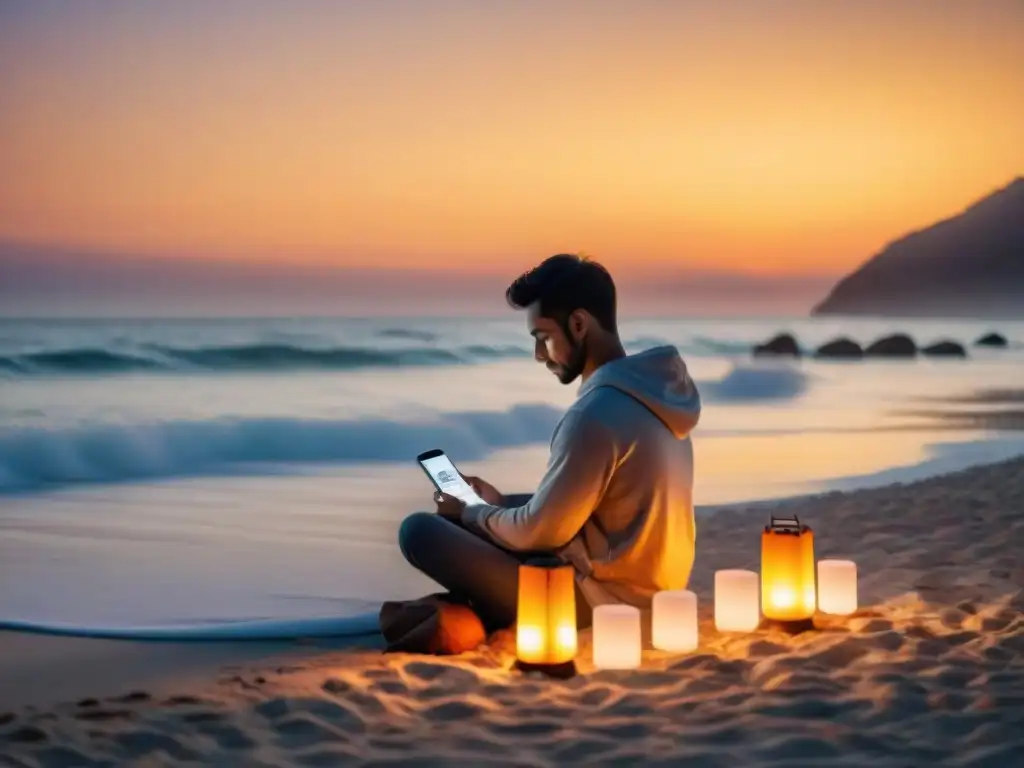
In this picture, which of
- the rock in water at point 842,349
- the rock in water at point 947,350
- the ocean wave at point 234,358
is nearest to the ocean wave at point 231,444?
the ocean wave at point 234,358

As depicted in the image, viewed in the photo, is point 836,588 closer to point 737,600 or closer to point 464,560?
point 737,600

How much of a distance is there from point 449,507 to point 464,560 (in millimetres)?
159

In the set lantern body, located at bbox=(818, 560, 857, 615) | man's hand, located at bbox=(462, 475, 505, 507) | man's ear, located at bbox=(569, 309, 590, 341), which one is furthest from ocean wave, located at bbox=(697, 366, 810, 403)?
man's ear, located at bbox=(569, 309, 590, 341)

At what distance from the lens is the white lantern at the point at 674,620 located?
10.0 ft

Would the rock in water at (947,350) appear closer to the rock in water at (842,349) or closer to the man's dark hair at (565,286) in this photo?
the rock in water at (842,349)

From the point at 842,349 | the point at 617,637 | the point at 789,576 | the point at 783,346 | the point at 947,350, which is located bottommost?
the point at 617,637

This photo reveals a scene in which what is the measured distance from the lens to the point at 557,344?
308cm

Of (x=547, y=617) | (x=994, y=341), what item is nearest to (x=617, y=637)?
(x=547, y=617)

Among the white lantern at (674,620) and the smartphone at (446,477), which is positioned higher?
the smartphone at (446,477)

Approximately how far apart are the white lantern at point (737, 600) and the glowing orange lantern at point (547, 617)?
0.66 meters

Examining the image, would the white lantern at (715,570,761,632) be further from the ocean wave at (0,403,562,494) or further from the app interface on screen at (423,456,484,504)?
the ocean wave at (0,403,562,494)

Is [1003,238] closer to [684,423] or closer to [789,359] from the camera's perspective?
[789,359]

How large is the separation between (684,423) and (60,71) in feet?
33.9

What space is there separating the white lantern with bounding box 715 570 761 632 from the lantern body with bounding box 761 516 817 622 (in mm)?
45
